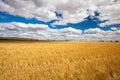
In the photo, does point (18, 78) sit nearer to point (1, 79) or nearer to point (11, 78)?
point (11, 78)

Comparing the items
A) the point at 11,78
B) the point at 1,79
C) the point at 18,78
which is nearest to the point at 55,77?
the point at 18,78

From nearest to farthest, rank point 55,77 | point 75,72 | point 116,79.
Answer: point 116,79
point 55,77
point 75,72

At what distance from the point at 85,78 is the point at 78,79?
45 cm

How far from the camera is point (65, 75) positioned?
7234 mm

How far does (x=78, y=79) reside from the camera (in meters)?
6.68

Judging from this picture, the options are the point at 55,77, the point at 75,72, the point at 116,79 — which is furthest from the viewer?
the point at 75,72

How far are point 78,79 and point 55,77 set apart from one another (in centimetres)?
145

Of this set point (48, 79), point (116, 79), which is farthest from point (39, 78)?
point (116, 79)

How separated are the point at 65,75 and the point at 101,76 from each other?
2.33 metres

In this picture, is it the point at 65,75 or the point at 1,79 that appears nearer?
the point at 1,79

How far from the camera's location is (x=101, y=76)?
275 inches

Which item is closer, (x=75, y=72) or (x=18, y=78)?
(x=18, y=78)

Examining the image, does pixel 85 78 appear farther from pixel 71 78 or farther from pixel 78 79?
pixel 71 78

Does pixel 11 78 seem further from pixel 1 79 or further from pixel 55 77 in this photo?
pixel 55 77
